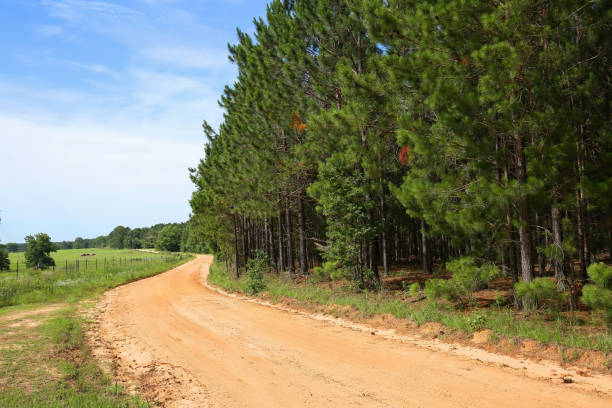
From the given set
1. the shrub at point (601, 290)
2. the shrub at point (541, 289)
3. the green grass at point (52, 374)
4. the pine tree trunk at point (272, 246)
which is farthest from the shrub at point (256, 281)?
the shrub at point (601, 290)

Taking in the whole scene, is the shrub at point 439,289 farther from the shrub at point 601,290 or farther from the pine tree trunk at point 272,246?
the pine tree trunk at point 272,246

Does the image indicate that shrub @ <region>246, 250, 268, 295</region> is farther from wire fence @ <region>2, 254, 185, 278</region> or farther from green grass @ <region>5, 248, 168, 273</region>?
green grass @ <region>5, 248, 168, 273</region>

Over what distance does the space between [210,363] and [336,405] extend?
316cm

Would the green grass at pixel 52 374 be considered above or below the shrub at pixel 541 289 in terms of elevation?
below

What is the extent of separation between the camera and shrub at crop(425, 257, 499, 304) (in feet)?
27.7

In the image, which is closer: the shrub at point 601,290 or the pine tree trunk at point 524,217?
the shrub at point 601,290

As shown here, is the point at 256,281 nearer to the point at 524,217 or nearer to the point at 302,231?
the point at 302,231

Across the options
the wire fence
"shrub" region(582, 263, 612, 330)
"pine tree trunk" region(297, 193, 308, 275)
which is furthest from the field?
the wire fence

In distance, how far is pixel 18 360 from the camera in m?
7.27

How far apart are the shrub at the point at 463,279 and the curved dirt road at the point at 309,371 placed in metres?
1.72

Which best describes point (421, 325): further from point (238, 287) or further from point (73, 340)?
point (238, 287)

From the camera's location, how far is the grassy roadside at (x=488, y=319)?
6857mm

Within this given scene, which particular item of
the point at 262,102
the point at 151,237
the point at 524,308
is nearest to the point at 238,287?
the point at 262,102

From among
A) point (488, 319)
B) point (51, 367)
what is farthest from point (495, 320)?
point (51, 367)
